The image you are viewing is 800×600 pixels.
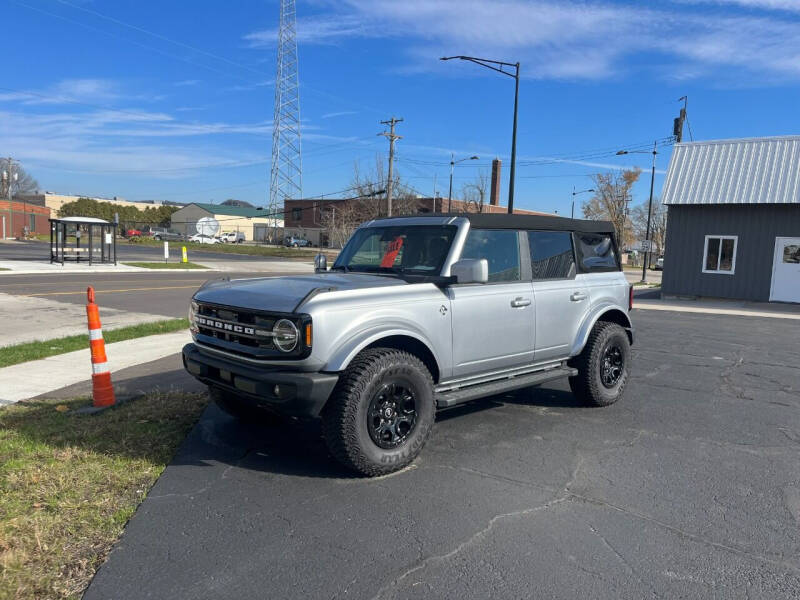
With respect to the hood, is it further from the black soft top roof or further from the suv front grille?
the black soft top roof

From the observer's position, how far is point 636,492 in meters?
4.03

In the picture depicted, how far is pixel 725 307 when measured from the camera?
1827 cm

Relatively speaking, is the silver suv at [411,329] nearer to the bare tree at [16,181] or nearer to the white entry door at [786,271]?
the white entry door at [786,271]

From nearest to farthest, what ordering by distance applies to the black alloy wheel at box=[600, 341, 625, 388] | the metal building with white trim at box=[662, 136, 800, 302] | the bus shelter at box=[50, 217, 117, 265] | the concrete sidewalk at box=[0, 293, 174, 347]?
1. the black alloy wheel at box=[600, 341, 625, 388]
2. the concrete sidewalk at box=[0, 293, 174, 347]
3. the metal building with white trim at box=[662, 136, 800, 302]
4. the bus shelter at box=[50, 217, 117, 265]

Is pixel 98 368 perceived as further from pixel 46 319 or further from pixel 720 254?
pixel 720 254

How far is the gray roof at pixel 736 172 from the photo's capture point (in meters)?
18.8

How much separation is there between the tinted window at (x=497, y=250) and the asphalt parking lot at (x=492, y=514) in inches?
55.1

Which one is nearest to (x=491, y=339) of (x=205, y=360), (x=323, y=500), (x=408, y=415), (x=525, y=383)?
(x=525, y=383)

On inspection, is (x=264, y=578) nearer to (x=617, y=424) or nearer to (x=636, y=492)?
(x=636, y=492)

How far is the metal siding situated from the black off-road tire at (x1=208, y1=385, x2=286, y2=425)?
18.9 meters

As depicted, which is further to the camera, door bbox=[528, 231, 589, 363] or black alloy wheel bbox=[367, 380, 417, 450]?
door bbox=[528, 231, 589, 363]

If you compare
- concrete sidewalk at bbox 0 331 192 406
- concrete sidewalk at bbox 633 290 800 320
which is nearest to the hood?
concrete sidewalk at bbox 0 331 192 406

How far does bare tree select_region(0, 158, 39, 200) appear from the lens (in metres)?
88.4

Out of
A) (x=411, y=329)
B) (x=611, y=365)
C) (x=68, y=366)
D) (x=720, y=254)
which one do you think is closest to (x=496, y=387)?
(x=411, y=329)
